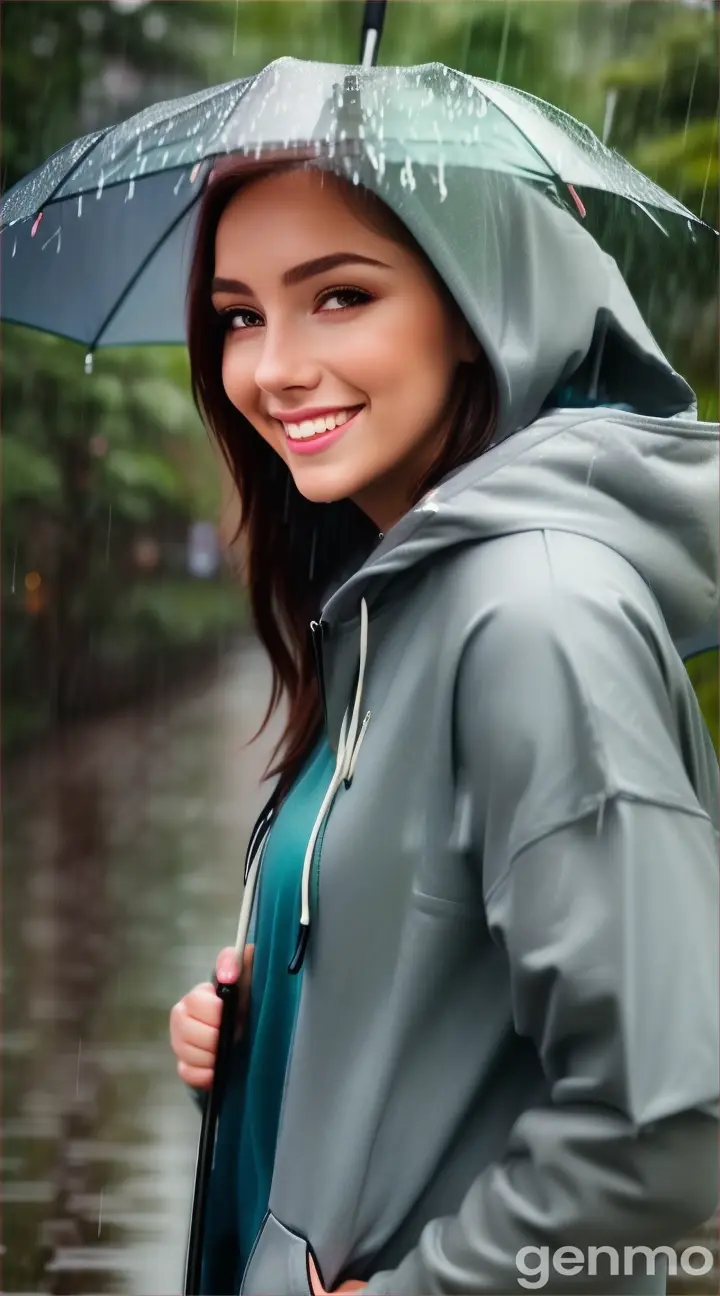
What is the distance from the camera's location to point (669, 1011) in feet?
4.05

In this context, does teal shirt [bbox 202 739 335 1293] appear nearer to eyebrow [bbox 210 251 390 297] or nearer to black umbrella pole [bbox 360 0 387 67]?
eyebrow [bbox 210 251 390 297]

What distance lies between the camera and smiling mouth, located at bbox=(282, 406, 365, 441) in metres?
1.58

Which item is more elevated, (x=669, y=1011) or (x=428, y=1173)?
(x=669, y=1011)

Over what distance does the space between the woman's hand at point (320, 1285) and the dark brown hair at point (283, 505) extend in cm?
65

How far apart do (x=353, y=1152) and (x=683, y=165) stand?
2.62 meters

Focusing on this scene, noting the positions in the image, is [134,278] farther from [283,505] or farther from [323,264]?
[323,264]

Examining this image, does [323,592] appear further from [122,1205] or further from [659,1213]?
[122,1205]

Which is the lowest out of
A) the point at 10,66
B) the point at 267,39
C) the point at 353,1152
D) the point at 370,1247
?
the point at 370,1247

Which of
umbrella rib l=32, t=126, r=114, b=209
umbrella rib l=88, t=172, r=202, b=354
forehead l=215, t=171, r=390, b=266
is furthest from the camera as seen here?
umbrella rib l=88, t=172, r=202, b=354

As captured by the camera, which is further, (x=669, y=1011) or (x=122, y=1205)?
(x=122, y=1205)

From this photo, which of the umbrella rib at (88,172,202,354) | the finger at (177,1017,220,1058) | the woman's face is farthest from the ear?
the finger at (177,1017,220,1058)

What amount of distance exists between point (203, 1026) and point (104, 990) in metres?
4.50

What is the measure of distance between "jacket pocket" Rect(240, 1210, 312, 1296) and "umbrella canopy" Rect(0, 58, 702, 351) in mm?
1194

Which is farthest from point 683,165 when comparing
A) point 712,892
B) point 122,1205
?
point 122,1205
